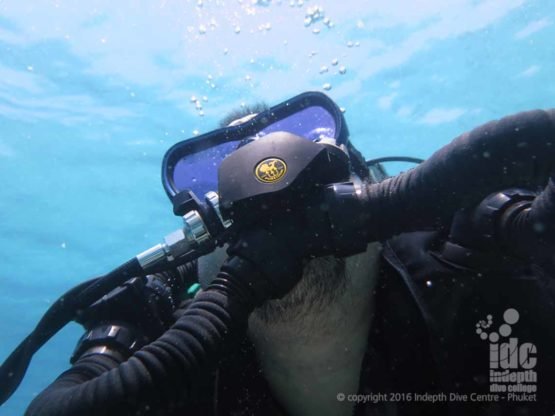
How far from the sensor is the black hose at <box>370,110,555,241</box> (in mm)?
1420

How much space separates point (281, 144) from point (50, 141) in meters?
14.8

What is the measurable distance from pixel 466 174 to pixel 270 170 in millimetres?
706

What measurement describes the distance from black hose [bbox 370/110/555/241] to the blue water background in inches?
333

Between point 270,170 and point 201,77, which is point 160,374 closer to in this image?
point 270,170

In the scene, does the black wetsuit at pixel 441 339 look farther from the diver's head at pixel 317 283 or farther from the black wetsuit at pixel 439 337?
the diver's head at pixel 317 283

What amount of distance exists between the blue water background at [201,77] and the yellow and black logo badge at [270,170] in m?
8.18

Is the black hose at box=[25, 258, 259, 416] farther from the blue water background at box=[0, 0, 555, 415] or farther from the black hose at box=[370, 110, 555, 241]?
the blue water background at box=[0, 0, 555, 415]

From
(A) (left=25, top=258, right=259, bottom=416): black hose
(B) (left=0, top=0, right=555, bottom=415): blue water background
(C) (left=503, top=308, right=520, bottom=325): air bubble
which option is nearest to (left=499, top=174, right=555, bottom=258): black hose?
(C) (left=503, top=308, right=520, bottom=325): air bubble

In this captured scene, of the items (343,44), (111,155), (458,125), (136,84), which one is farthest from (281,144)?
(458,125)

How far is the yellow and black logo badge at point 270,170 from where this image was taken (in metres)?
1.79

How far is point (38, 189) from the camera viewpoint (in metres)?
17.2

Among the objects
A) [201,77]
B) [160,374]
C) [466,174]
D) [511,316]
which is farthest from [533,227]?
[201,77]

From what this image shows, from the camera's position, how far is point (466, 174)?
1.52 metres

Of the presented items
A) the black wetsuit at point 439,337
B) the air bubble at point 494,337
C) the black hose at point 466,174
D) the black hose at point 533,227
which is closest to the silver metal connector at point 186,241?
the black wetsuit at point 439,337
